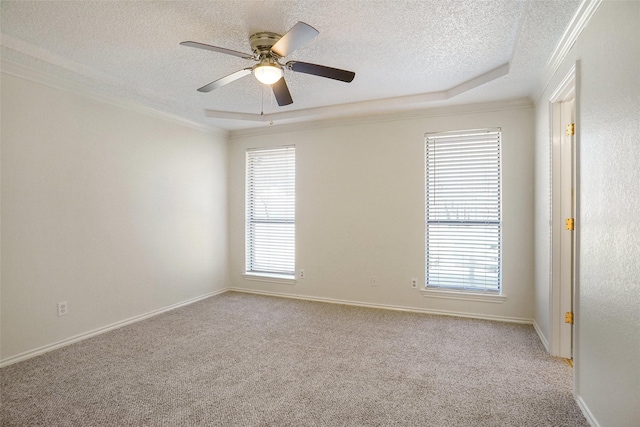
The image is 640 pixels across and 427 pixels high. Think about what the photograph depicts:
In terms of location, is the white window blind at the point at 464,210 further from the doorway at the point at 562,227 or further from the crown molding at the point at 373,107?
the doorway at the point at 562,227

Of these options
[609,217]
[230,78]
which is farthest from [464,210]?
[230,78]

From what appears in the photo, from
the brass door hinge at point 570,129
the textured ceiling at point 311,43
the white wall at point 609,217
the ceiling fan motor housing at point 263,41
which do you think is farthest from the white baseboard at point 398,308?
the ceiling fan motor housing at point 263,41

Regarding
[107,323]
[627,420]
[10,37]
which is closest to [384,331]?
[627,420]

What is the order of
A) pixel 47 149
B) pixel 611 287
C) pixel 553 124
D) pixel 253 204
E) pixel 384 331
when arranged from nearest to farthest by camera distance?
1. pixel 611 287
2. pixel 553 124
3. pixel 47 149
4. pixel 384 331
5. pixel 253 204

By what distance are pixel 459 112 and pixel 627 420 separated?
10.4 ft

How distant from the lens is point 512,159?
366 centimetres

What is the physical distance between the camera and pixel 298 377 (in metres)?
2.49

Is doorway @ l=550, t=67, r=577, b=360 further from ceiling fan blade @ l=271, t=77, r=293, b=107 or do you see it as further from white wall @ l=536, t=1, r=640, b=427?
ceiling fan blade @ l=271, t=77, r=293, b=107

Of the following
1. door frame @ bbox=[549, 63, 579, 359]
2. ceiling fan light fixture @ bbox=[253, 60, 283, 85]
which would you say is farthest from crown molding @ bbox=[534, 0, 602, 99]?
ceiling fan light fixture @ bbox=[253, 60, 283, 85]

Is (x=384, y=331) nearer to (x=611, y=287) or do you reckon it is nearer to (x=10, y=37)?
(x=611, y=287)

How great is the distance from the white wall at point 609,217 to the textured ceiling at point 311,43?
46 centimetres

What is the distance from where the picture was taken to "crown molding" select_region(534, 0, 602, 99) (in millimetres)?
1881

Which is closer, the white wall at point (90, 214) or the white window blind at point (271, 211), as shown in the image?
the white wall at point (90, 214)

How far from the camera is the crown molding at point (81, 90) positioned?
2.72 metres
